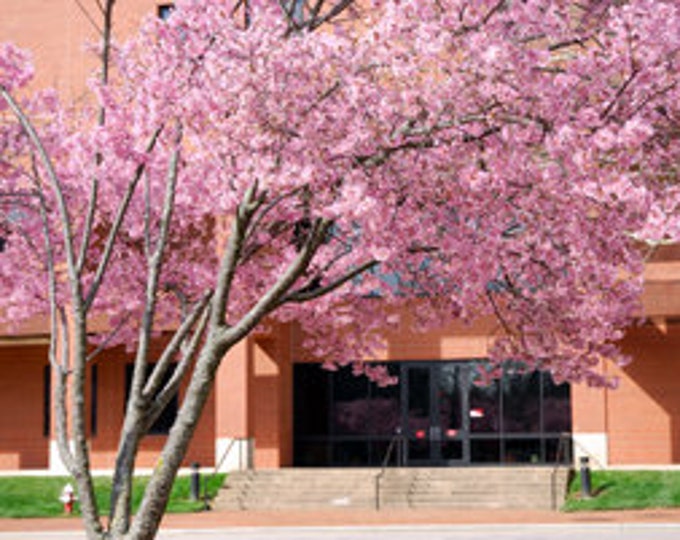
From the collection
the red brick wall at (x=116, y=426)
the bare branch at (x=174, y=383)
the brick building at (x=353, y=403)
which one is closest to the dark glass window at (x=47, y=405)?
the brick building at (x=353, y=403)

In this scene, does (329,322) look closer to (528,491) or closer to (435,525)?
(435,525)

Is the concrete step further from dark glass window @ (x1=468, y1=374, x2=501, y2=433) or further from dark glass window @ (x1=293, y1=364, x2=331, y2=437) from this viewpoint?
dark glass window @ (x1=293, y1=364, x2=331, y2=437)

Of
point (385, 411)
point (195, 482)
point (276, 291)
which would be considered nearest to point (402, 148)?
point (276, 291)

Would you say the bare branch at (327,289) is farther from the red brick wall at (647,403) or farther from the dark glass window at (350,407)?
the dark glass window at (350,407)

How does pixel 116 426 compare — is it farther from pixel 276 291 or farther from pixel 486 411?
pixel 276 291

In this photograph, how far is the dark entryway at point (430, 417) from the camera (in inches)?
1316

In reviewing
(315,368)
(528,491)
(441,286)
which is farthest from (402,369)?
(441,286)

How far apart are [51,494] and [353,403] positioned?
8.69m

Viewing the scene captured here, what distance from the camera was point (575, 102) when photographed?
33.1ft

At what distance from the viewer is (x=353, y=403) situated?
35.1m

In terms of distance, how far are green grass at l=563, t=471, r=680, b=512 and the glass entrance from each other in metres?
3.99

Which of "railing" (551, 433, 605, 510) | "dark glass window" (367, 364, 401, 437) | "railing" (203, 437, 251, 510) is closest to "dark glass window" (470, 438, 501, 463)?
"railing" (551, 433, 605, 510)

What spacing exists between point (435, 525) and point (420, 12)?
568 inches

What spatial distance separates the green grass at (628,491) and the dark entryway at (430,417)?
2435 mm
